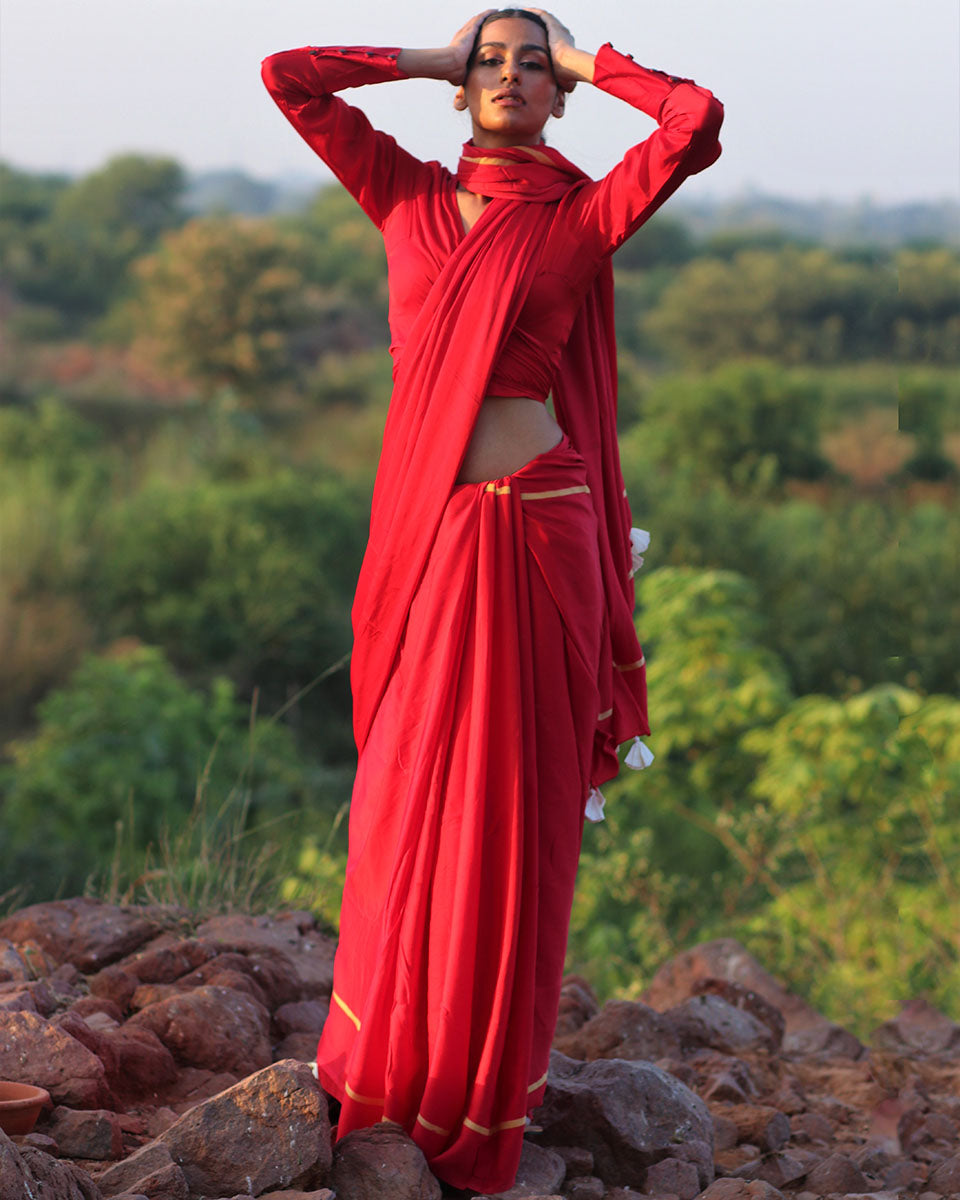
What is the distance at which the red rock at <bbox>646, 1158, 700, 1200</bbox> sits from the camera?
2888 mm

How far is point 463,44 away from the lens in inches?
112

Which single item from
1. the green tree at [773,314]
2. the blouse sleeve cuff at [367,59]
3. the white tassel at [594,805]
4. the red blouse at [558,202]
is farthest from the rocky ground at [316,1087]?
the green tree at [773,314]

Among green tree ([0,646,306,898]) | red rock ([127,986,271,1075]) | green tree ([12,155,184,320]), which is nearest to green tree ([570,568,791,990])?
green tree ([0,646,306,898])

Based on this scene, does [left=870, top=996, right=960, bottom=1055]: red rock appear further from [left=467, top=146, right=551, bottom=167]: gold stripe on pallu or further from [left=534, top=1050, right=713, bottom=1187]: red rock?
[left=467, top=146, right=551, bottom=167]: gold stripe on pallu

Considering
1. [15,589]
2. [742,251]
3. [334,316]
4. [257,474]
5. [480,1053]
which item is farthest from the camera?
[742,251]

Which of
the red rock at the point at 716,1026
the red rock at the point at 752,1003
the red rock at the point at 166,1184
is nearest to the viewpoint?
the red rock at the point at 166,1184

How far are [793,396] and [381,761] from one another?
546 inches

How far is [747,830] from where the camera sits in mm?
6680

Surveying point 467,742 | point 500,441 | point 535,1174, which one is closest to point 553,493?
point 500,441

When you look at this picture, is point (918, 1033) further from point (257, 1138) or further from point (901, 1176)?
point (257, 1138)

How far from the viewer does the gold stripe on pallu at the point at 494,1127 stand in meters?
2.69

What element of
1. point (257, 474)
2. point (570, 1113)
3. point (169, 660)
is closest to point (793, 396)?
point (257, 474)

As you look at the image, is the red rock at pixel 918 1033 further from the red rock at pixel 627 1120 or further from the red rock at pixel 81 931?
the red rock at pixel 81 931

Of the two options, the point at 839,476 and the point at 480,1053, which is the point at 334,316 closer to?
the point at 839,476
